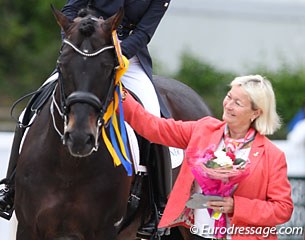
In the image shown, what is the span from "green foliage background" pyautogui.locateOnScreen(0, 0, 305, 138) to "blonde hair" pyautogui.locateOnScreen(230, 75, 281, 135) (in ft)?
48.2

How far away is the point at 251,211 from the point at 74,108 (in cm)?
121

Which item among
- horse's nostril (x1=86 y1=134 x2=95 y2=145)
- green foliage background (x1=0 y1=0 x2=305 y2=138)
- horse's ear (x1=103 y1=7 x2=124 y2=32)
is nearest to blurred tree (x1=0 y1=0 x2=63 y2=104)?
green foliage background (x1=0 y1=0 x2=305 y2=138)

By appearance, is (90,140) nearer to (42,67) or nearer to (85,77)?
(85,77)

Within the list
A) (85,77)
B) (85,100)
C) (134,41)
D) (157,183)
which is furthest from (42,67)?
(85,100)

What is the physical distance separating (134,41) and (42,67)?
1851 centimetres

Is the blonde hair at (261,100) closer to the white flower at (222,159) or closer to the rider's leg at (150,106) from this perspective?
the white flower at (222,159)

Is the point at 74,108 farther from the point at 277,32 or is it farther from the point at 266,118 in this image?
the point at 277,32

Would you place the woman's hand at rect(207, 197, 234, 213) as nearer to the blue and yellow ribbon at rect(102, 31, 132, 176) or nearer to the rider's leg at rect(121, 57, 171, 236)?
the blue and yellow ribbon at rect(102, 31, 132, 176)

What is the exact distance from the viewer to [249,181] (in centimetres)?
577

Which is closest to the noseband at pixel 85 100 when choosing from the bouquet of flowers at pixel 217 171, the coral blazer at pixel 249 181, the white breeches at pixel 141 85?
the coral blazer at pixel 249 181

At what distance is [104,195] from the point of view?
21.7 feet

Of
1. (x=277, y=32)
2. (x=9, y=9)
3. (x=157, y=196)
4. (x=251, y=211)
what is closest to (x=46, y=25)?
(x=9, y=9)

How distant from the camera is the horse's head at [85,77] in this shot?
5.76 m

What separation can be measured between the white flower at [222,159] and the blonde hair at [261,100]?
324 millimetres
